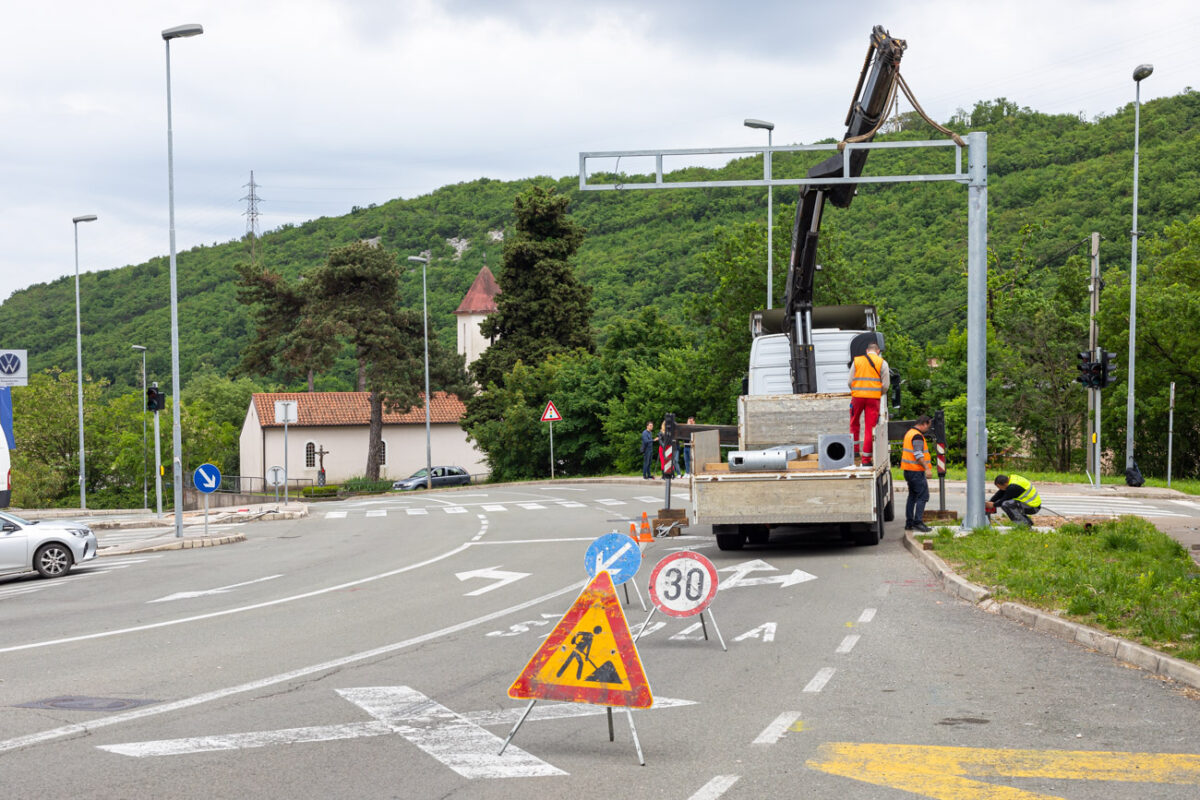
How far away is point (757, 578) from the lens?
46.5 ft

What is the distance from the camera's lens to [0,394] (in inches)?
1035

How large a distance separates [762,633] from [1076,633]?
8.81 feet

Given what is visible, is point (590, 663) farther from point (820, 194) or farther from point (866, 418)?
point (820, 194)

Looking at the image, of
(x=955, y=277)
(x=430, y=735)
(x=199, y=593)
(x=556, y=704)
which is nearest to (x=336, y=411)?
(x=955, y=277)

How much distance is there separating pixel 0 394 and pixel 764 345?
17.8 meters

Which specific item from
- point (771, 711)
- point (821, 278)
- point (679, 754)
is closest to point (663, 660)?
point (771, 711)

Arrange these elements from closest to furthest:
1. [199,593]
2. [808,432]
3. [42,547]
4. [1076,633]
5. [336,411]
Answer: [1076,633], [199,593], [808,432], [42,547], [336,411]

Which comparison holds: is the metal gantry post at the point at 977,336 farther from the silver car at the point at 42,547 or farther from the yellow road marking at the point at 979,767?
the silver car at the point at 42,547

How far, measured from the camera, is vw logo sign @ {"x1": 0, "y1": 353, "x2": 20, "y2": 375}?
33.5 meters

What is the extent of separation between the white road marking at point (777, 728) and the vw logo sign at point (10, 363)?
106 feet

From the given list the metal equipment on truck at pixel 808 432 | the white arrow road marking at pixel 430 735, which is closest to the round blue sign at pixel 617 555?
the white arrow road marking at pixel 430 735

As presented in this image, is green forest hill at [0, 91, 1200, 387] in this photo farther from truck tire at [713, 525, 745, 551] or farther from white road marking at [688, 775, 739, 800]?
white road marking at [688, 775, 739, 800]

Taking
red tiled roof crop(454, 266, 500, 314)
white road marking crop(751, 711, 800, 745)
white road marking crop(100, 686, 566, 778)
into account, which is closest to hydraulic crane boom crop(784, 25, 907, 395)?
white road marking crop(751, 711, 800, 745)

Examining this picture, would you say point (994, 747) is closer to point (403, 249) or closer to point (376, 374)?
point (376, 374)
